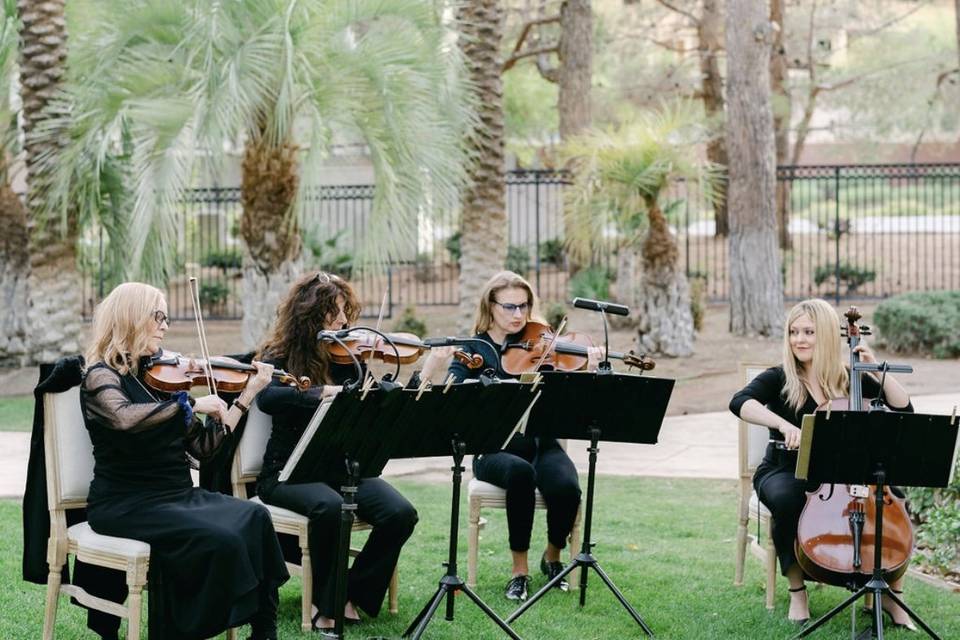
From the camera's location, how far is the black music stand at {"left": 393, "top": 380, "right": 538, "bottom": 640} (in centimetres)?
530

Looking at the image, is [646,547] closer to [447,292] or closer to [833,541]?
[833,541]

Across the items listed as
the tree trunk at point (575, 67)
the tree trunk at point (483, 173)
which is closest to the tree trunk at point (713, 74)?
the tree trunk at point (575, 67)

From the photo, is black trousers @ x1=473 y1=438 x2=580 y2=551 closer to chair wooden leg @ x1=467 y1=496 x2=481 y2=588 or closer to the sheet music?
chair wooden leg @ x1=467 y1=496 x2=481 y2=588

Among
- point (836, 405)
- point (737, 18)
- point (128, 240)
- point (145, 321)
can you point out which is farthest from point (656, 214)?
point (145, 321)

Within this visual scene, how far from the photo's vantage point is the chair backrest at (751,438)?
266 inches

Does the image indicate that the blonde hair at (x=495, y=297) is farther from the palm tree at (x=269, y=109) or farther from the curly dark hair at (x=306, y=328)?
the palm tree at (x=269, y=109)

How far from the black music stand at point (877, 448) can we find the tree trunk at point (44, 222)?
1060 cm

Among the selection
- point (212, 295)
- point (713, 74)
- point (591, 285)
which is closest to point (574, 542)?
point (591, 285)

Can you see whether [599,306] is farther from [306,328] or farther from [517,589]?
[517,589]

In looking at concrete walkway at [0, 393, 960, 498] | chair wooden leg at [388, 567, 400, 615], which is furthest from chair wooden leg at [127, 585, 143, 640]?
concrete walkway at [0, 393, 960, 498]

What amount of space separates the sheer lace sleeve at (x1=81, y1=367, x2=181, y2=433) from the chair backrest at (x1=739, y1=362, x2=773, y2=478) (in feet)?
9.62

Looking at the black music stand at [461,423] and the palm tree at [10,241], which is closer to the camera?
the black music stand at [461,423]

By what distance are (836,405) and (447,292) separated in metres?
18.5

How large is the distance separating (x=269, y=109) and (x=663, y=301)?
213 inches
